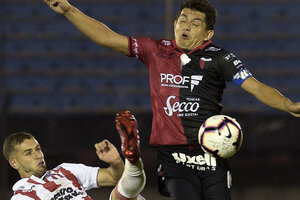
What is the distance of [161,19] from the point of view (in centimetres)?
1185

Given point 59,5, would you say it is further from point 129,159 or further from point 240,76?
point 240,76

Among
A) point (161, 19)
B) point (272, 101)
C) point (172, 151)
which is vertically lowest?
point (172, 151)

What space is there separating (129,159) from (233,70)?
885mm

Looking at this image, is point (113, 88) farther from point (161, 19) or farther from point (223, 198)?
point (223, 198)

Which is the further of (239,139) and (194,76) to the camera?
(194,76)

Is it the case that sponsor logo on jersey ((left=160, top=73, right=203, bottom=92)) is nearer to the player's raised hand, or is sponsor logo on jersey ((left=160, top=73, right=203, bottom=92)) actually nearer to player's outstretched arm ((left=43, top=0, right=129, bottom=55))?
player's outstretched arm ((left=43, top=0, right=129, bottom=55))

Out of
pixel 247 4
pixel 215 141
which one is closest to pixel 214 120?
pixel 215 141

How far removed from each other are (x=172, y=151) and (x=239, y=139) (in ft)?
1.49

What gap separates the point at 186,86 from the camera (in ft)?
13.6

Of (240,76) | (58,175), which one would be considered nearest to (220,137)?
(240,76)

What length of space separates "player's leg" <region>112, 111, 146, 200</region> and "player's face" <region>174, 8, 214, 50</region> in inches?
29.1

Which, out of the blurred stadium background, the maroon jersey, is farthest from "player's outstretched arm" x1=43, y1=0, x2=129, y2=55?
the blurred stadium background

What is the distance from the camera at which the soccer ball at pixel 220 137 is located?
385 cm

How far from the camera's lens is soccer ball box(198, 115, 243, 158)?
385cm
